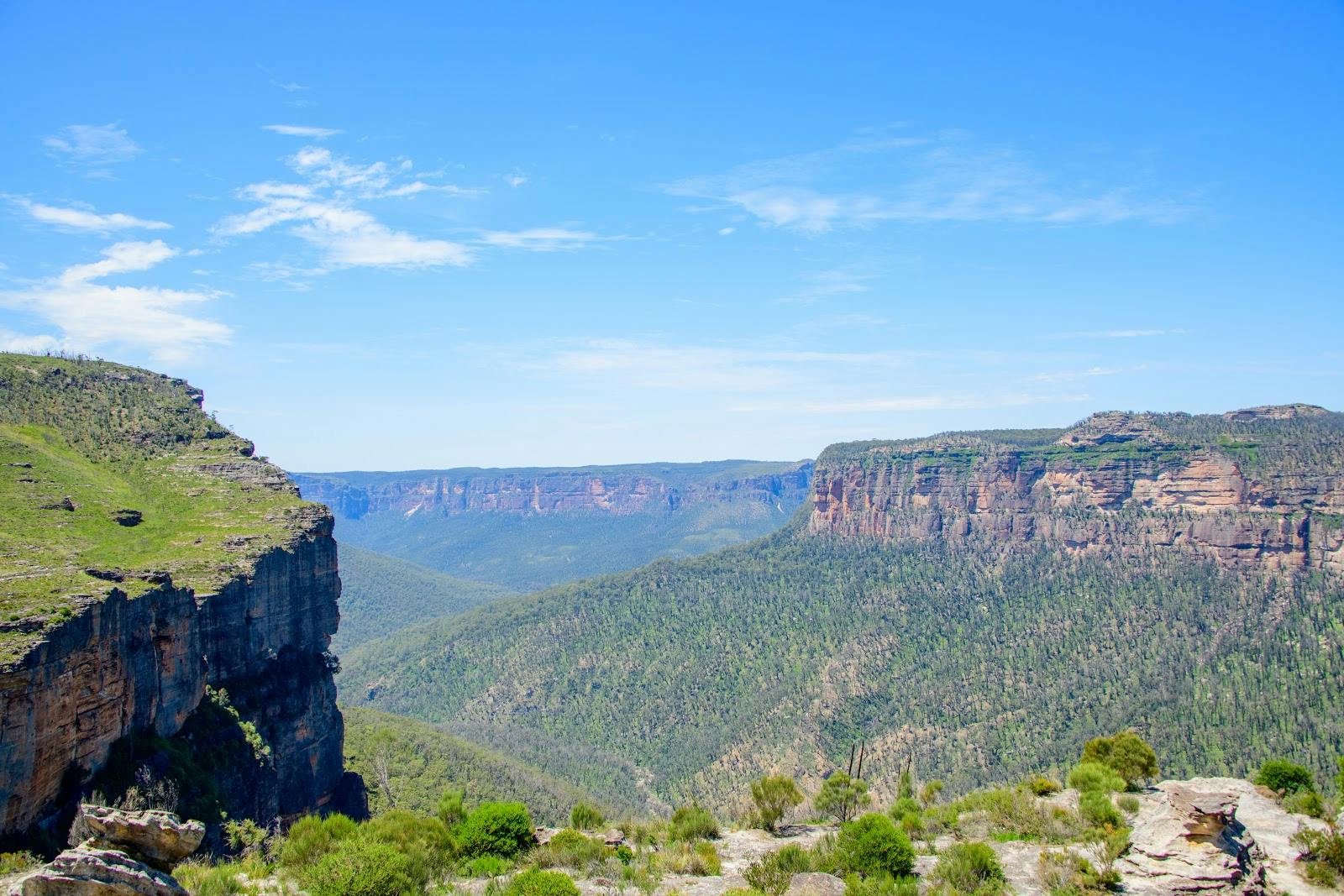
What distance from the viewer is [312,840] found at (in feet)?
85.6

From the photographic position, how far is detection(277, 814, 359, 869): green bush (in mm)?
25453

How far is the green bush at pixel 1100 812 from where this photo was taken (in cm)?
2606

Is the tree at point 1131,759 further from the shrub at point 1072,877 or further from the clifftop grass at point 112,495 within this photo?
the clifftop grass at point 112,495

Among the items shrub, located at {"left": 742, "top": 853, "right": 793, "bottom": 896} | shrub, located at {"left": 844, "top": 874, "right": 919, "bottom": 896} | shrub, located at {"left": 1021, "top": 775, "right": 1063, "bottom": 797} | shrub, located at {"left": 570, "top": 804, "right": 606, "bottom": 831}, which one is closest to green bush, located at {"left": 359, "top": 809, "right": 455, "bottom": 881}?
shrub, located at {"left": 570, "top": 804, "right": 606, "bottom": 831}

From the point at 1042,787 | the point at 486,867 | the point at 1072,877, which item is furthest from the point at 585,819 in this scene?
the point at 1072,877

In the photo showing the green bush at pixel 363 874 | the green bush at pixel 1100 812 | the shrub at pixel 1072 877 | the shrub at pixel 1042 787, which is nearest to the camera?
the green bush at pixel 363 874

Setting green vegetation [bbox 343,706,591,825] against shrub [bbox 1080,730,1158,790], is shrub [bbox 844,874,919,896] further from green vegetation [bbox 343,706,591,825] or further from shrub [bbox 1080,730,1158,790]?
green vegetation [bbox 343,706,591,825]

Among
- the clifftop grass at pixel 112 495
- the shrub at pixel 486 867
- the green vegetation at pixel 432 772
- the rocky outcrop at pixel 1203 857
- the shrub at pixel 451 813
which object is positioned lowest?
the green vegetation at pixel 432 772

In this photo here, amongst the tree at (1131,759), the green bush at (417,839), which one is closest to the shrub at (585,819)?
the green bush at (417,839)

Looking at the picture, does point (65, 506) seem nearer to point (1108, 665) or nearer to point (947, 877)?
point (947, 877)

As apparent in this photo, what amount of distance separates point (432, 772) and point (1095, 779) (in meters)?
60.7

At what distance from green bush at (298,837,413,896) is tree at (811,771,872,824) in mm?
17306

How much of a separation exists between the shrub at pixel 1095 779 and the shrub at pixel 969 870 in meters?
9.47

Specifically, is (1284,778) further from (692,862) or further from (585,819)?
(585,819)
